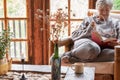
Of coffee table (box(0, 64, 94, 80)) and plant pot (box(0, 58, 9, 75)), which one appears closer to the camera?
coffee table (box(0, 64, 94, 80))

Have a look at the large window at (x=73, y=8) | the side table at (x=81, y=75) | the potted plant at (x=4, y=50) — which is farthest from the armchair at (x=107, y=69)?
the large window at (x=73, y=8)

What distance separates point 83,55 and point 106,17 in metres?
0.68

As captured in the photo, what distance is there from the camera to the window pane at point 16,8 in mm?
4074

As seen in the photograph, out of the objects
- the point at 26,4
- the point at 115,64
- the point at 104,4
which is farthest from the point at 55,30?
the point at 26,4

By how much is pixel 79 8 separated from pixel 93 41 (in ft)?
3.16

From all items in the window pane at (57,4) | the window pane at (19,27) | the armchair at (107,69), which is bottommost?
the armchair at (107,69)

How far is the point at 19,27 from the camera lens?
13.6ft

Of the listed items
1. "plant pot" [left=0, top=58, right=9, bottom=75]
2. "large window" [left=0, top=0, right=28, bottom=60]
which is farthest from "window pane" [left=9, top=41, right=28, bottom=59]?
"plant pot" [left=0, top=58, right=9, bottom=75]

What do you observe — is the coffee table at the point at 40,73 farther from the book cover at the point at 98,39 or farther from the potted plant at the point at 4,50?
the book cover at the point at 98,39

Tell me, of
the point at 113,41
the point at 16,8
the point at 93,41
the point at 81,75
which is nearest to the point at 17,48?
the point at 16,8

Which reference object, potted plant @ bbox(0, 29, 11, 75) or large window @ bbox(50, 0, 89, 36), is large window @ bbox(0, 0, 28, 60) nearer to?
large window @ bbox(50, 0, 89, 36)

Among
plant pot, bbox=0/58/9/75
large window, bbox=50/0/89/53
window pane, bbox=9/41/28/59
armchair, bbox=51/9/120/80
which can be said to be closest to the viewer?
plant pot, bbox=0/58/9/75

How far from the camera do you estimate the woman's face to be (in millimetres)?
3402

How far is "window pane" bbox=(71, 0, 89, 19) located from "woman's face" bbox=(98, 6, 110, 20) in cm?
65
